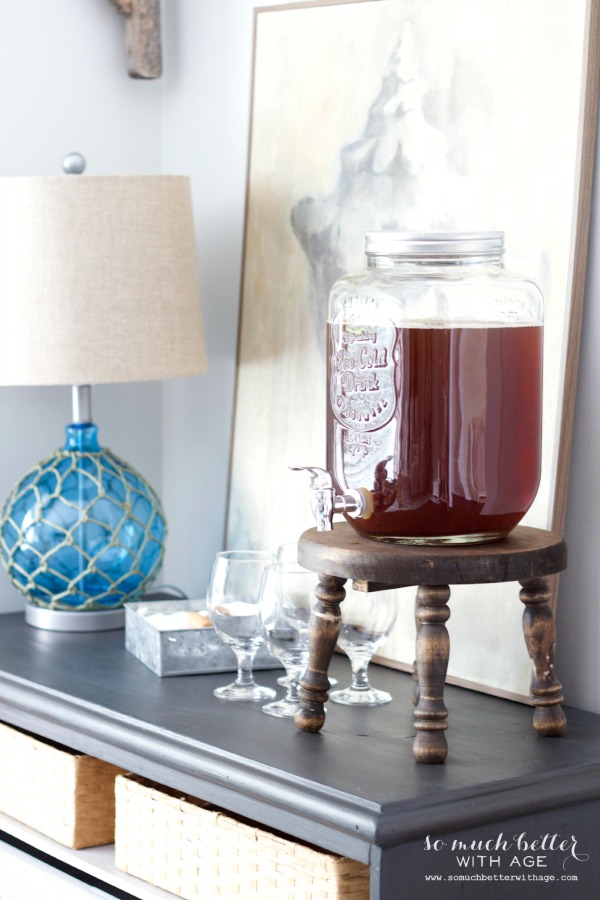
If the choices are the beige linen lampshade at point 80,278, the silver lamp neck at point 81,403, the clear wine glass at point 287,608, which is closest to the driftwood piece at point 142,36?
the beige linen lampshade at point 80,278

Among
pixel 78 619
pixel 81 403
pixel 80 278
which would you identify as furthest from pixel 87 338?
pixel 78 619

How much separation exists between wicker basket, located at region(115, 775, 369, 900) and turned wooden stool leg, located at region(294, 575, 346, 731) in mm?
118

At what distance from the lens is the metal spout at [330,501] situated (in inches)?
44.9

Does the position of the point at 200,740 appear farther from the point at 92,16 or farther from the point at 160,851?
the point at 92,16

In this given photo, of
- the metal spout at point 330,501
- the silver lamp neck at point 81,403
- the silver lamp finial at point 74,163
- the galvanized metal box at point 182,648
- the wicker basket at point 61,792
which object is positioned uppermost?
the silver lamp finial at point 74,163

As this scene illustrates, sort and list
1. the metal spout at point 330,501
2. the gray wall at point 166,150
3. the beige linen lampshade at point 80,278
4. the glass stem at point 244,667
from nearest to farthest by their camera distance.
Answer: the metal spout at point 330,501 < the glass stem at point 244,667 < the beige linen lampshade at point 80,278 < the gray wall at point 166,150

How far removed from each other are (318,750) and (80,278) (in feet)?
2.19

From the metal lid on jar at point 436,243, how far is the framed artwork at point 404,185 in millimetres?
188

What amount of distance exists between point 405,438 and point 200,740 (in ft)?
1.11

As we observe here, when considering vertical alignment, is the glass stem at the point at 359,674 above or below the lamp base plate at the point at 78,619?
above

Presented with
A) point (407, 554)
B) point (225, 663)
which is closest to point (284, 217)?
point (225, 663)

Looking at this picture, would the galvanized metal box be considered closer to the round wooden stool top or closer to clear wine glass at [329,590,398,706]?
clear wine glass at [329,590,398,706]

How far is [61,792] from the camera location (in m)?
1.34

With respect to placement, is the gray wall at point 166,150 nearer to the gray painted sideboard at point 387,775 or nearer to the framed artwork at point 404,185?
the framed artwork at point 404,185
